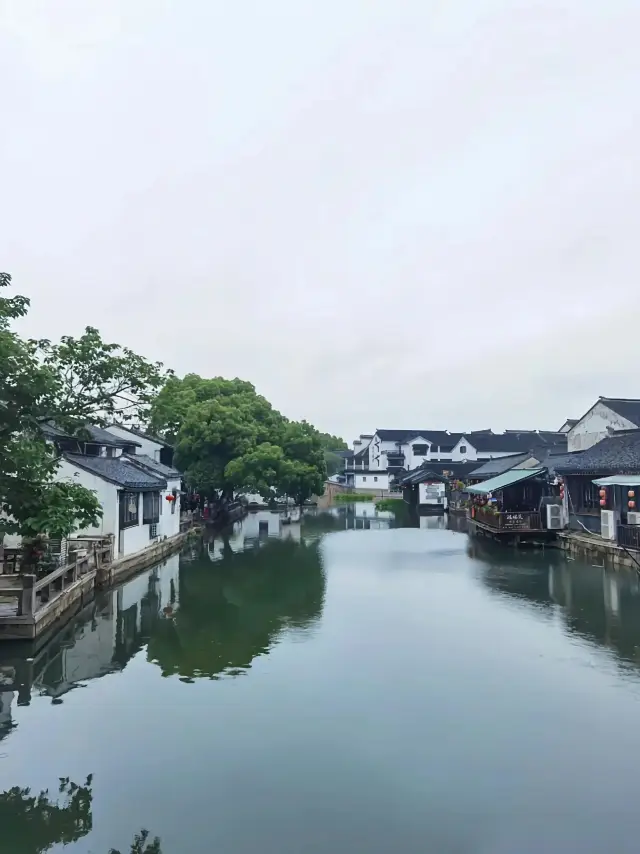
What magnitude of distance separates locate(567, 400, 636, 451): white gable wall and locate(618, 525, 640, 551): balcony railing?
1087cm

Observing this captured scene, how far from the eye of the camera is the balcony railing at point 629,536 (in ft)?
68.0

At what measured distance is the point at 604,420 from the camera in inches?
1318

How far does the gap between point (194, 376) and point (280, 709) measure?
37688 mm

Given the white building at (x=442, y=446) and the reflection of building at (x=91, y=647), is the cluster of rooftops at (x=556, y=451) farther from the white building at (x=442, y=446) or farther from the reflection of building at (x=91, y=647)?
the reflection of building at (x=91, y=647)

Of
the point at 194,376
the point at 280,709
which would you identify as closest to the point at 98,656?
the point at 280,709

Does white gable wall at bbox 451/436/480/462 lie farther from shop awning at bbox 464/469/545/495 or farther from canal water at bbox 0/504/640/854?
canal water at bbox 0/504/640/854

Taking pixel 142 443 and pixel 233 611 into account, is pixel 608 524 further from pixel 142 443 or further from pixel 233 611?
pixel 142 443

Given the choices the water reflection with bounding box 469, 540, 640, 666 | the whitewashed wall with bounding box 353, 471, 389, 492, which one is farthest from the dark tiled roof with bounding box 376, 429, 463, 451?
the water reflection with bounding box 469, 540, 640, 666

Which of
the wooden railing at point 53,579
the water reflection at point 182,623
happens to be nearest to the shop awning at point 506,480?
the water reflection at point 182,623

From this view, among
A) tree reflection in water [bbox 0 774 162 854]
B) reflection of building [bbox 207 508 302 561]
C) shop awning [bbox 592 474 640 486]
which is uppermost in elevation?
shop awning [bbox 592 474 640 486]

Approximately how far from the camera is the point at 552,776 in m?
7.07

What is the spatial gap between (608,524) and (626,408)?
13607 mm

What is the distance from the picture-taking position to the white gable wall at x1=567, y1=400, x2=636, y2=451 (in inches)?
1282

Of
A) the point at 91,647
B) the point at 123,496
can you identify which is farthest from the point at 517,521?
the point at 91,647
